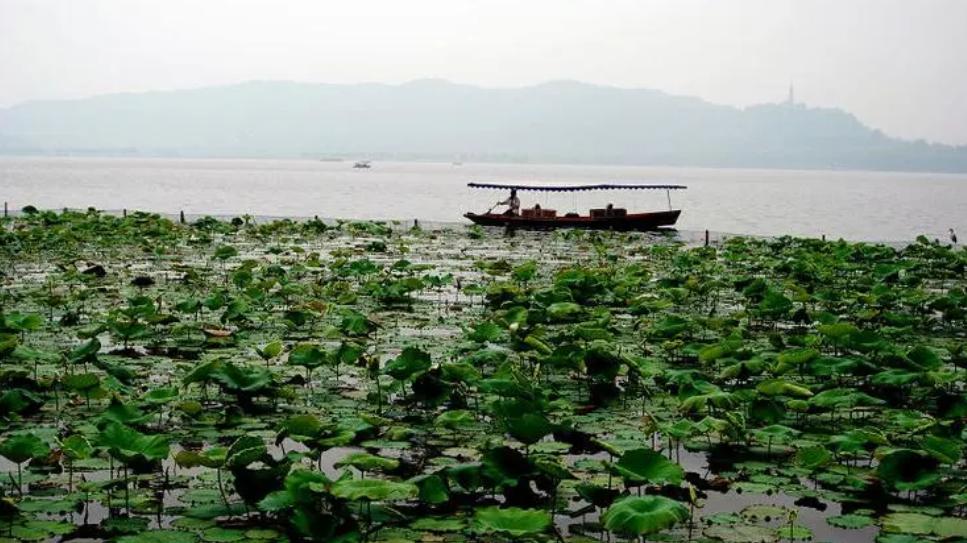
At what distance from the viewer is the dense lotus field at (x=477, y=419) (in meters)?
4.79

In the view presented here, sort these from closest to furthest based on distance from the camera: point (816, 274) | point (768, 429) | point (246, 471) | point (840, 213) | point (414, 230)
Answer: point (246, 471)
point (768, 429)
point (816, 274)
point (414, 230)
point (840, 213)

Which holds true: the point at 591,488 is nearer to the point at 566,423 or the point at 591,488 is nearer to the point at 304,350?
the point at 566,423

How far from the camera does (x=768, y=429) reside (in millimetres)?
5910

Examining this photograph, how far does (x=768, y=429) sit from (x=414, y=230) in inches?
901

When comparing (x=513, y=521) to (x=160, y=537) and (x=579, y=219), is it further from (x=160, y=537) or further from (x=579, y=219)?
(x=579, y=219)

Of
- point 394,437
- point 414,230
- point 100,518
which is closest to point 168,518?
point 100,518

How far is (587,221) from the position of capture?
3030 cm

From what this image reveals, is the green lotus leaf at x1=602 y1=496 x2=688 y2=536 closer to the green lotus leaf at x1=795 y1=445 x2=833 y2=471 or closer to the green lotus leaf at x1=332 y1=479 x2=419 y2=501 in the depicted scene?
the green lotus leaf at x1=332 y1=479 x2=419 y2=501

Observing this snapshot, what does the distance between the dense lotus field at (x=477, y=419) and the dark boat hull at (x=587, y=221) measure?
1691 cm

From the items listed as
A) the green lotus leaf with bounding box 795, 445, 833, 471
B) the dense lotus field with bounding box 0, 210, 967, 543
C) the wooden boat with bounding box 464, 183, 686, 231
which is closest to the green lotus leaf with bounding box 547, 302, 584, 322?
the dense lotus field with bounding box 0, 210, 967, 543

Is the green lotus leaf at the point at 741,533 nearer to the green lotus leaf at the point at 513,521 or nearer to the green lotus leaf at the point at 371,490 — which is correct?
the green lotus leaf at the point at 513,521

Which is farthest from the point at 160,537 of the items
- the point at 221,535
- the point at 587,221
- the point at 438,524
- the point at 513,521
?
the point at 587,221

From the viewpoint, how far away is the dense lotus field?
15.7 feet

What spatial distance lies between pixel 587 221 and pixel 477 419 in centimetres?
2372
